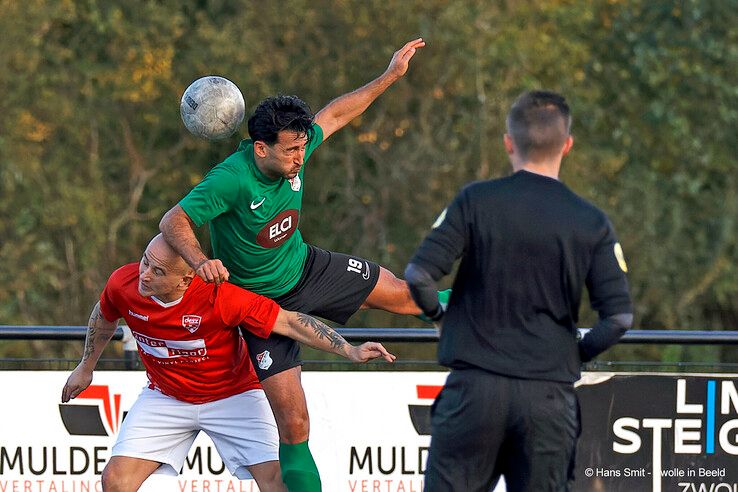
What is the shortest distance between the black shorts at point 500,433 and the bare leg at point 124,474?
209 centimetres

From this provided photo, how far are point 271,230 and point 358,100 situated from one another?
1.00m

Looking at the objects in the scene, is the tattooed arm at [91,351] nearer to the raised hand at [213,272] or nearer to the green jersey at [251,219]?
the green jersey at [251,219]

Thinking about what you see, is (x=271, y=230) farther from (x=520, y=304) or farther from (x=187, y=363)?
(x=520, y=304)

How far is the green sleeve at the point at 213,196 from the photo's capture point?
710cm

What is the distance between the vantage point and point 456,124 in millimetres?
22281

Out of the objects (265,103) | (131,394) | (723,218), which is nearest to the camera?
(265,103)

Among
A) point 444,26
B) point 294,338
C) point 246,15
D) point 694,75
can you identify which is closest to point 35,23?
point 246,15

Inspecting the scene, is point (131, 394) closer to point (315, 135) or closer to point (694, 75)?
point (315, 135)

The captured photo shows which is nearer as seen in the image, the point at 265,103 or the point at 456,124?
the point at 265,103

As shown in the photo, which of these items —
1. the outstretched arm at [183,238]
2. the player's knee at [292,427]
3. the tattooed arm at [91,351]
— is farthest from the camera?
the tattooed arm at [91,351]

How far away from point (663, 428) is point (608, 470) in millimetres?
394

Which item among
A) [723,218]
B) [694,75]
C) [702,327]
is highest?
[694,75]

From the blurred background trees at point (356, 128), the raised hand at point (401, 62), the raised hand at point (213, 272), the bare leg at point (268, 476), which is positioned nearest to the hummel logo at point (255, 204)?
the raised hand at point (213, 272)

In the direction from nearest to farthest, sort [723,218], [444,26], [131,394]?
[131,394] → [444,26] → [723,218]
